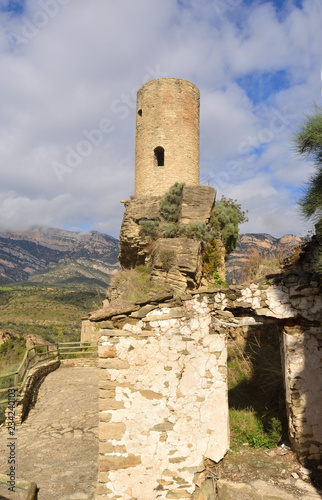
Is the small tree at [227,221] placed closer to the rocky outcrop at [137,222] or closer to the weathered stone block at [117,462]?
the rocky outcrop at [137,222]

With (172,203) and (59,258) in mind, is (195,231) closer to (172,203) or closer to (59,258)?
Answer: (172,203)

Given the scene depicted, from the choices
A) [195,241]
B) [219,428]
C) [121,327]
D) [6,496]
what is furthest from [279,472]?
[195,241]

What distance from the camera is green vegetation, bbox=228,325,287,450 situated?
6062mm

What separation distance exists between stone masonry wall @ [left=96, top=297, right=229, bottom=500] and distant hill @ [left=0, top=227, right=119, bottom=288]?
66.0 ft

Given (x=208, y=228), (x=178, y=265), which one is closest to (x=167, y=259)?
(x=178, y=265)

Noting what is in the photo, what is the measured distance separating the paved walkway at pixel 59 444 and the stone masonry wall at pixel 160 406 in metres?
1.24

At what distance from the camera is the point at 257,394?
26.4 ft

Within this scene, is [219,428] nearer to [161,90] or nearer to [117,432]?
[117,432]

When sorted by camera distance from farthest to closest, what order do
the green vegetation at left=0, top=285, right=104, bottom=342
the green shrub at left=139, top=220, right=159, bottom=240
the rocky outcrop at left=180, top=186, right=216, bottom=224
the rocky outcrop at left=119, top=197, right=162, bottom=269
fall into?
the green vegetation at left=0, top=285, right=104, bottom=342 → the rocky outcrop at left=119, top=197, right=162, bottom=269 → the green shrub at left=139, top=220, right=159, bottom=240 → the rocky outcrop at left=180, top=186, right=216, bottom=224

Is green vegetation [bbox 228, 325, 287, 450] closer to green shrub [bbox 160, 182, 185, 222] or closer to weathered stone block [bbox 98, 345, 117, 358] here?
weathered stone block [bbox 98, 345, 117, 358]

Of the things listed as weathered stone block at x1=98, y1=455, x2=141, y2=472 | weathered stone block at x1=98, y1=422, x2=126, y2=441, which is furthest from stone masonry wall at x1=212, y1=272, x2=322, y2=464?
weathered stone block at x1=98, y1=455, x2=141, y2=472

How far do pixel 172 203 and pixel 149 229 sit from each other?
4.97 ft

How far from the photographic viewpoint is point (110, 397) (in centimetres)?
500

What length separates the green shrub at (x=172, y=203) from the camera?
14141mm
